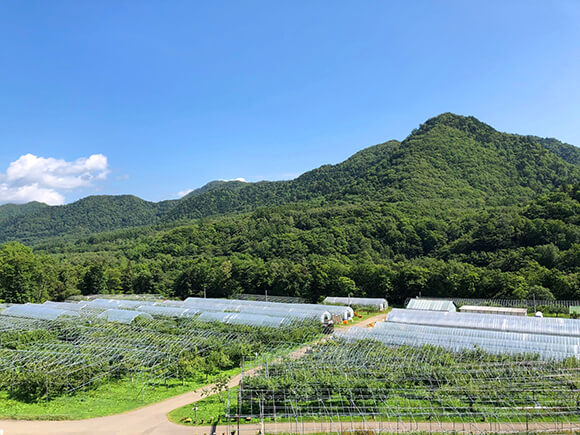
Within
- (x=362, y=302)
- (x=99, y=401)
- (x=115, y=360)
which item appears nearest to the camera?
(x=99, y=401)

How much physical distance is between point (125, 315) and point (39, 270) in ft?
80.2

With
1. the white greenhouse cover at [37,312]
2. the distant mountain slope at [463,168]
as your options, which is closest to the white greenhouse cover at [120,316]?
the white greenhouse cover at [37,312]

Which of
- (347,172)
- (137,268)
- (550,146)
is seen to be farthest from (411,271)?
(550,146)

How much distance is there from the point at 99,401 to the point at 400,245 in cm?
5656

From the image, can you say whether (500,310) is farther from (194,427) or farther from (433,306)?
(194,427)

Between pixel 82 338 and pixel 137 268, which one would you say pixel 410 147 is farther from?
pixel 82 338

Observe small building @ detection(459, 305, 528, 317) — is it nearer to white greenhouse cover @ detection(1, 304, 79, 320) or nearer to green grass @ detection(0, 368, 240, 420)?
green grass @ detection(0, 368, 240, 420)

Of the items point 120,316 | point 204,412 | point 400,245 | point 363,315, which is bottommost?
point 363,315

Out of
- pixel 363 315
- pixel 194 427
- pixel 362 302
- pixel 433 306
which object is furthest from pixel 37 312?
pixel 433 306

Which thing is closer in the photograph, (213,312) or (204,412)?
(204,412)

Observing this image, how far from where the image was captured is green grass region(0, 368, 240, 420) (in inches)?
682

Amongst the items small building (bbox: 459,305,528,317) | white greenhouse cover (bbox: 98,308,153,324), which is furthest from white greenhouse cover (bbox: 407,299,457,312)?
white greenhouse cover (bbox: 98,308,153,324)

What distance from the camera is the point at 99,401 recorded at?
19.1 meters

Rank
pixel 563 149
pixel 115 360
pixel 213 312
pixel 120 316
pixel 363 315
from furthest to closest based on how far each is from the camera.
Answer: pixel 563 149
pixel 363 315
pixel 120 316
pixel 213 312
pixel 115 360
